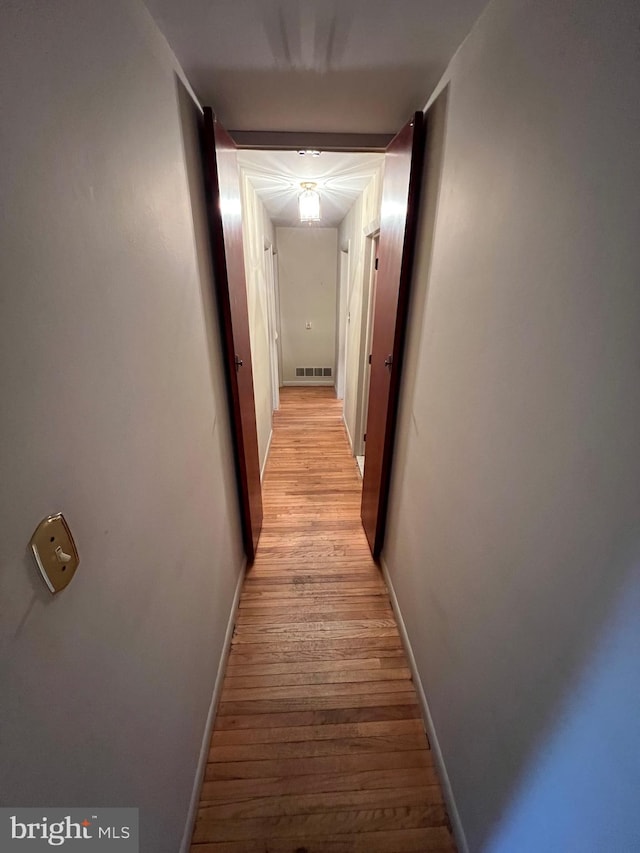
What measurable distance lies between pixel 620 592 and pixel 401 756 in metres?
1.21

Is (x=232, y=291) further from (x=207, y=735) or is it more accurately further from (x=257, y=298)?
(x=207, y=735)

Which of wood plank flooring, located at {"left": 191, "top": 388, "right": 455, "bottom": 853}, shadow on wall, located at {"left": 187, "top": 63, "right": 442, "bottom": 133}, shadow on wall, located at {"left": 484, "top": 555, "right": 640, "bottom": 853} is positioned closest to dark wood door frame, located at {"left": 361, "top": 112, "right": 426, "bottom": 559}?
shadow on wall, located at {"left": 187, "top": 63, "right": 442, "bottom": 133}

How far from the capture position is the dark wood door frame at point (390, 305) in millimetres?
1336

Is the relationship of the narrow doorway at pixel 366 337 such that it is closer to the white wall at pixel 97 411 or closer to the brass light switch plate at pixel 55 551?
the white wall at pixel 97 411

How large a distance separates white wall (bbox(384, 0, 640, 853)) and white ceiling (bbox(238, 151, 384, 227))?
1274 millimetres

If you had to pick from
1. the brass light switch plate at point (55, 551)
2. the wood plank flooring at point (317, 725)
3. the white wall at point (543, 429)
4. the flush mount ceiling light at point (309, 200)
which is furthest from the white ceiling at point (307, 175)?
the wood plank flooring at point (317, 725)

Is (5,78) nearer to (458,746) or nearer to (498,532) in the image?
(498,532)

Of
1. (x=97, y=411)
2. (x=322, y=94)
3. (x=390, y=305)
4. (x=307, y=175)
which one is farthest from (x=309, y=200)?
(x=97, y=411)

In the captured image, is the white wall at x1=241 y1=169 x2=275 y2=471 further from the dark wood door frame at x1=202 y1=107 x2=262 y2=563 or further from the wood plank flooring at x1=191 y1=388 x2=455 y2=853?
the wood plank flooring at x1=191 y1=388 x2=455 y2=853

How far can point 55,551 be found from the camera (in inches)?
19.4

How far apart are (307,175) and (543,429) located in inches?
105

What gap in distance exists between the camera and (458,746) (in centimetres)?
103

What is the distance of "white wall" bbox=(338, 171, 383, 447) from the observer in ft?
8.66

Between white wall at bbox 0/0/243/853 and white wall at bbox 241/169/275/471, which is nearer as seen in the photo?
white wall at bbox 0/0/243/853
